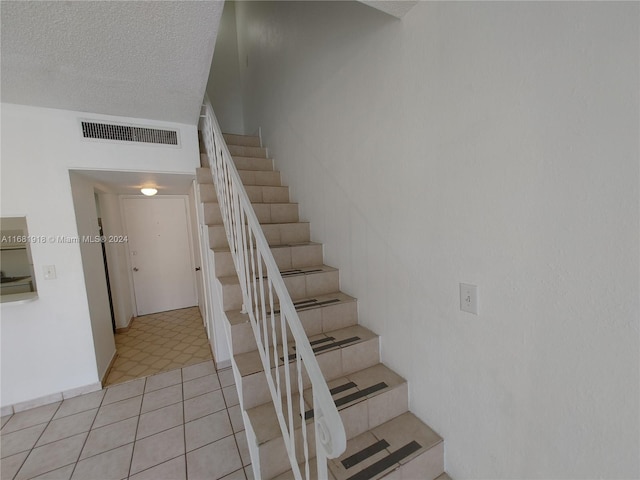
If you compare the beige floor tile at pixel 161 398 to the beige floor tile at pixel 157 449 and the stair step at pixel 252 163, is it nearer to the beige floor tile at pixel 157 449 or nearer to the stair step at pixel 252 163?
the beige floor tile at pixel 157 449

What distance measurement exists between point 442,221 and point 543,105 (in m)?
0.56

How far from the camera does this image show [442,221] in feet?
4.24

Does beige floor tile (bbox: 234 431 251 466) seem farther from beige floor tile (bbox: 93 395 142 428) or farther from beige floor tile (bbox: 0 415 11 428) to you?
beige floor tile (bbox: 0 415 11 428)

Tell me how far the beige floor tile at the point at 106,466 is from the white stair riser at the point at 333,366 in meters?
1.04

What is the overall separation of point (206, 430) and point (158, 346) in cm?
182

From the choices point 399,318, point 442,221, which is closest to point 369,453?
point 399,318

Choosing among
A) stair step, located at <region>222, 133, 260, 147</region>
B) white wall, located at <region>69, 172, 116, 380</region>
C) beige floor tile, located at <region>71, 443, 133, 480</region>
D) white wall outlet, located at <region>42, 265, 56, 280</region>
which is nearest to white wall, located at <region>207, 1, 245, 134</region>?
stair step, located at <region>222, 133, 260, 147</region>

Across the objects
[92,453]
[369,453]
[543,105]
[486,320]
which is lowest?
[92,453]

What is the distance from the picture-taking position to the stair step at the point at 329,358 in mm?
1470

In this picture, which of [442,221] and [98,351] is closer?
[442,221]

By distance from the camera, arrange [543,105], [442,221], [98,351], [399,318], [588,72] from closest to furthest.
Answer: [588,72], [543,105], [442,221], [399,318], [98,351]

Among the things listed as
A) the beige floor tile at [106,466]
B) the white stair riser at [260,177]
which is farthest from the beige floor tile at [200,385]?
the white stair riser at [260,177]

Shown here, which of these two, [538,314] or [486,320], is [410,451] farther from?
[538,314]

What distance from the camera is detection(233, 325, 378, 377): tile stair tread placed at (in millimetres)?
1515
